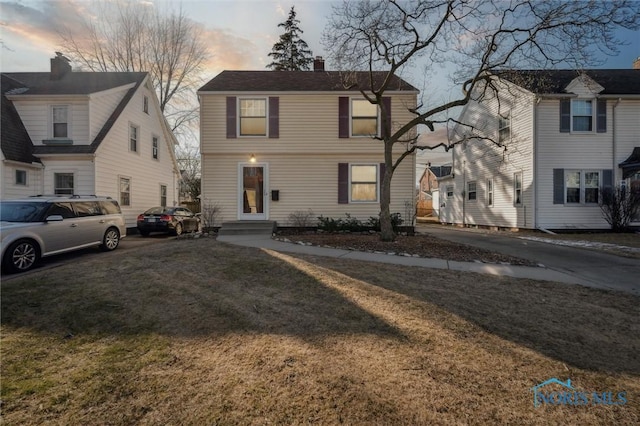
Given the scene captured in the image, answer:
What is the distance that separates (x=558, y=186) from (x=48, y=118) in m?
22.9

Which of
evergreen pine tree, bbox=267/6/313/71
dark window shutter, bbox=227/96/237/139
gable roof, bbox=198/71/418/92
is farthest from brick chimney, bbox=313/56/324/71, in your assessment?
evergreen pine tree, bbox=267/6/313/71

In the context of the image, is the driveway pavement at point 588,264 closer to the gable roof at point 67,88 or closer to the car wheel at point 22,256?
the car wheel at point 22,256

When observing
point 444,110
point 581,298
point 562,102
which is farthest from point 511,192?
point 581,298

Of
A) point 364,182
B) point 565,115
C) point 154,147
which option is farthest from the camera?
point 154,147

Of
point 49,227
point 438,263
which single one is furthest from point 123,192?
point 438,263

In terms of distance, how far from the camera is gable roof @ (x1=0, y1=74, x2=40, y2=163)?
39.4 ft

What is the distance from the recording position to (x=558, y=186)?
46.4ft

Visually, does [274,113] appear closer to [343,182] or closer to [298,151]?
[298,151]

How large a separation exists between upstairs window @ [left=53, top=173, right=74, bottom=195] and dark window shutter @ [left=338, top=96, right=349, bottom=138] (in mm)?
11681

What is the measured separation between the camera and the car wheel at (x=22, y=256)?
21.3ft

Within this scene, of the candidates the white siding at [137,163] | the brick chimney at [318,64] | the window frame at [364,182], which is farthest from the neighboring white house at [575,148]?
the white siding at [137,163]

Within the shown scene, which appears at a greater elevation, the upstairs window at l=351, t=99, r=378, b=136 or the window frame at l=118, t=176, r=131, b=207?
the upstairs window at l=351, t=99, r=378, b=136

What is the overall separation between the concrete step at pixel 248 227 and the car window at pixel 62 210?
4.46 metres

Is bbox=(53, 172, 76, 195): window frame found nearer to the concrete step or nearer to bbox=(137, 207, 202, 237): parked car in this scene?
bbox=(137, 207, 202, 237): parked car
